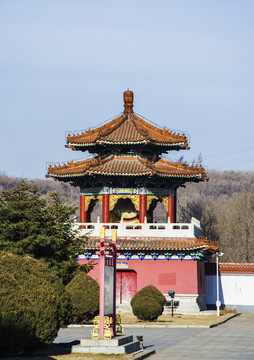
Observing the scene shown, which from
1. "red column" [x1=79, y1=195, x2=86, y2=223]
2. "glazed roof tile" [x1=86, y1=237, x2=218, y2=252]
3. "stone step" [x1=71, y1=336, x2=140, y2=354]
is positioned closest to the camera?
"stone step" [x1=71, y1=336, x2=140, y2=354]

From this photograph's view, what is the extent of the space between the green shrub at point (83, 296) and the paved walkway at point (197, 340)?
0.78 meters

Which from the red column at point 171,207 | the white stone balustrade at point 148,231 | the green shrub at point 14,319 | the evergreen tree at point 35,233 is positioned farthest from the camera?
the red column at point 171,207

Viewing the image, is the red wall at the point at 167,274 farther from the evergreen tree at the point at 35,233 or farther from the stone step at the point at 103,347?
the stone step at the point at 103,347

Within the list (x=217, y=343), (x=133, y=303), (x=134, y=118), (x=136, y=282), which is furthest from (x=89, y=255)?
(x=217, y=343)

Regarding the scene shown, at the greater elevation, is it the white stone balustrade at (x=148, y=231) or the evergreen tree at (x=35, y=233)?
the white stone balustrade at (x=148, y=231)

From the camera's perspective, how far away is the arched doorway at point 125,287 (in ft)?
139

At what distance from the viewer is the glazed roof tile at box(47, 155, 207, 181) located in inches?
1729

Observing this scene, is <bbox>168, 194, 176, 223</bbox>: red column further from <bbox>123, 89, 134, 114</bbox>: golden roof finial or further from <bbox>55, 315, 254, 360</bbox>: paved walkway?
<bbox>55, 315, 254, 360</bbox>: paved walkway

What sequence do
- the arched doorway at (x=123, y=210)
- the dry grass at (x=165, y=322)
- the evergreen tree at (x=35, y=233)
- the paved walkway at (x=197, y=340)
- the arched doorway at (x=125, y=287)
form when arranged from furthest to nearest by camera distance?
the arched doorway at (x=123, y=210)
the arched doorway at (x=125, y=287)
the evergreen tree at (x=35, y=233)
the paved walkway at (x=197, y=340)
the dry grass at (x=165, y=322)

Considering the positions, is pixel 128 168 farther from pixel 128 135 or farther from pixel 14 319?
pixel 14 319

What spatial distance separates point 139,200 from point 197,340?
20.1m

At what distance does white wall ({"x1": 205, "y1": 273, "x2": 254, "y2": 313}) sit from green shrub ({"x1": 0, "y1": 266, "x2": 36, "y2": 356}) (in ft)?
99.7

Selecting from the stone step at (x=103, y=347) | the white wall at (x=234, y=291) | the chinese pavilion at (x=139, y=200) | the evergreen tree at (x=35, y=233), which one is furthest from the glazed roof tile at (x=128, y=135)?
the stone step at (x=103, y=347)

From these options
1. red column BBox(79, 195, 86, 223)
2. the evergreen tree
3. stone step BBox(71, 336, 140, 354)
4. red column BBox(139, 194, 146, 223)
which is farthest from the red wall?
stone step BBox(71, 336, 140, 354)
